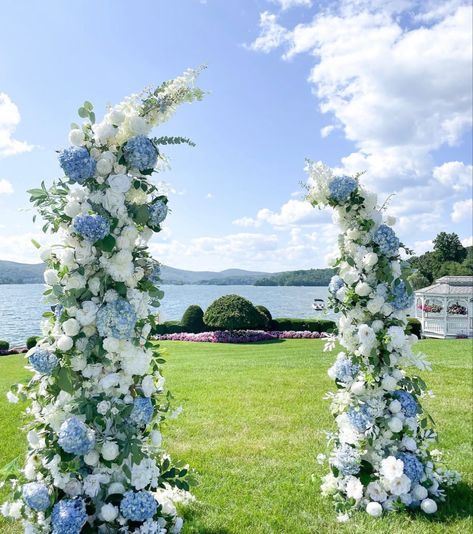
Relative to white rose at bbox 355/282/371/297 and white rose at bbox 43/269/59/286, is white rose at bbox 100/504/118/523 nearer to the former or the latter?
white rose at bbox 43/269/59/286

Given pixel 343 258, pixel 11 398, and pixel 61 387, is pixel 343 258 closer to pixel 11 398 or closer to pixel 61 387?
pixel 61 387

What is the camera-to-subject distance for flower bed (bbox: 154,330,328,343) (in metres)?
21.3

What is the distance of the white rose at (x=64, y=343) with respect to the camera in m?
3.18

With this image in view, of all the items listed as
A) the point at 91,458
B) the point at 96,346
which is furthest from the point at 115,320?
the point at 91,458

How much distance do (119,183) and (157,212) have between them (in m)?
0.33

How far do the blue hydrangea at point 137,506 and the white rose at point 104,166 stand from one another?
214 cm

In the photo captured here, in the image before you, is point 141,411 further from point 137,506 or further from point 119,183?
point 119,183

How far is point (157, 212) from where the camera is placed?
348cm

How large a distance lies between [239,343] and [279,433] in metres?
14.2

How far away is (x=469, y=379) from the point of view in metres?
10.5

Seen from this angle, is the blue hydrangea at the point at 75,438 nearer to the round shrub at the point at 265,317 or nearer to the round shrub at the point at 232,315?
the round shrub at the point at 232,315

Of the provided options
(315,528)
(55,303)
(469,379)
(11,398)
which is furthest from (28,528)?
(469,379)

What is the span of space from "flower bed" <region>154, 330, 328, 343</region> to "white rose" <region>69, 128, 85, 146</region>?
18145mm

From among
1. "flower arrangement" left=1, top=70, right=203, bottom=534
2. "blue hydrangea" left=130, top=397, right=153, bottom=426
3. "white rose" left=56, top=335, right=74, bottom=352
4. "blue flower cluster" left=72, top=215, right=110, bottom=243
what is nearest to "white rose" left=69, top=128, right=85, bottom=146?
"flower arrangement" left=1, top=70, right=203, bottom=534
